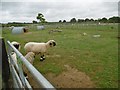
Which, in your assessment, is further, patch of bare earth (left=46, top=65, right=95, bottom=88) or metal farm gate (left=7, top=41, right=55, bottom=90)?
patch of bare earth (left=46, top=65, right=95, bottom=88)

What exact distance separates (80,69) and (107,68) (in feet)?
3.04

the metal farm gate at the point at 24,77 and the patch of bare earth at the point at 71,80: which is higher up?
the metal farm gate at the point at 24,77

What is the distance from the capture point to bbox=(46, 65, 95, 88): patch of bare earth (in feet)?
19.5

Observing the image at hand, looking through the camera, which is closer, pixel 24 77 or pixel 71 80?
pixel 24 77

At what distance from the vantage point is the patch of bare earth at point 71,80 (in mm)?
A: 5930

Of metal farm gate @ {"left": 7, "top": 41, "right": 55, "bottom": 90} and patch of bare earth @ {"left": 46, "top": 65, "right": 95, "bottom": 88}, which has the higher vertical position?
metal farm gate @ {"left": 7, "top": 41, "right": 55, "bottom": 90}

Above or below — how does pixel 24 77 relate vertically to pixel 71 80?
above

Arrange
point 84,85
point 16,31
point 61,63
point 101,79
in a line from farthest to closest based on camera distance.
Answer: point 16,31
point 61,63
point 101,79
point 84,85

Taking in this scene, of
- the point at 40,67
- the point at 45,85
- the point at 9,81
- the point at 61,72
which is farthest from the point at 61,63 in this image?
the point at 45,85

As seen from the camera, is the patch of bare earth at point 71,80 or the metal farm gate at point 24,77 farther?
the patch of bare earth at point 71,80

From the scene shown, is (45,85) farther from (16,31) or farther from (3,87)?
(16,31)

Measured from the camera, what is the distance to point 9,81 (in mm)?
4773

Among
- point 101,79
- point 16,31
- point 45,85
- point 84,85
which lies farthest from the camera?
point 16,31

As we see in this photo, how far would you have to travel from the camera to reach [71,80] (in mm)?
6359
